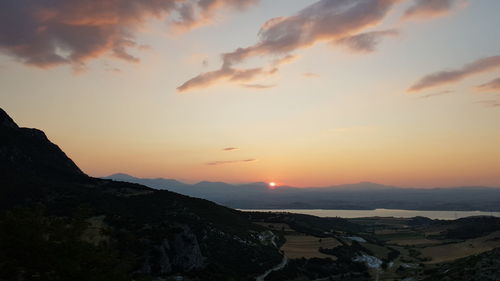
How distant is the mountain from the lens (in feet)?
96.5

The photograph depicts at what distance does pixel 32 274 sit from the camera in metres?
28.8

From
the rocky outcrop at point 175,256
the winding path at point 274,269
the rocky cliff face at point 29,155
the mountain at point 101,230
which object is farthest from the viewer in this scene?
the rocky cliff face at point 29,155

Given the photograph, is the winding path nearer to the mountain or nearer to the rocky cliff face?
the mountain

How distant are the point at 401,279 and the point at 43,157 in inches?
5892

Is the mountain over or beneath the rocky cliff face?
beneath

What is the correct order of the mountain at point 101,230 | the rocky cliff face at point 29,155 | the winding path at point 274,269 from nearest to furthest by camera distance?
1. the mountain at point 101,230
2. the winding path at point 274,269
3. the rocky cliff face at point 29,155

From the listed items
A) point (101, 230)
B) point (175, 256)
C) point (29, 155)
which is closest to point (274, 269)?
point (175, 256)

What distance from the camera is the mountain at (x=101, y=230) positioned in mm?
29422

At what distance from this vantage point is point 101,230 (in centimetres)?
3325

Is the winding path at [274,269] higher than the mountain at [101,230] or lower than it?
lower

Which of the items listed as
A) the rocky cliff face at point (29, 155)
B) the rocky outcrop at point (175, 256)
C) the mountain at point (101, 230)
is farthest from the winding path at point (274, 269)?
the rocky cliff face at point (29, 155)

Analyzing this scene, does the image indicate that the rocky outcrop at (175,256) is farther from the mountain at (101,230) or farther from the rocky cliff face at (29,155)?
the rocky cliff face at (29,155)

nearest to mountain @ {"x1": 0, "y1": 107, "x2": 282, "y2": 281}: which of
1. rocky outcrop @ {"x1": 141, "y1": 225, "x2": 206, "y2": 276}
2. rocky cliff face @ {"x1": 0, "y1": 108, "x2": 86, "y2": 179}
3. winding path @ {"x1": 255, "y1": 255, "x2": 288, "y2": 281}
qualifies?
rocky outcrop @ {"x1": 141, "y1": 225, "x2": 206, "y2": 276}

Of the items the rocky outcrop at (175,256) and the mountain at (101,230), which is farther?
the rocky outcrop at (175,256)
